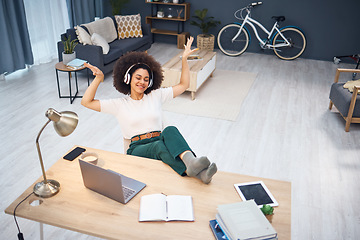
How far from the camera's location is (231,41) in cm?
687

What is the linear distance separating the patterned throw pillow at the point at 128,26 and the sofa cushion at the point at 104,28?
0.51 feet

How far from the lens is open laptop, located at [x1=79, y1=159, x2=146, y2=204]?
1613 mm

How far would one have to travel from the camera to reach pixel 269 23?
661 centimetres

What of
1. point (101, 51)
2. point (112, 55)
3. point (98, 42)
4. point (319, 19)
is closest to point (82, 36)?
point (98, 42)

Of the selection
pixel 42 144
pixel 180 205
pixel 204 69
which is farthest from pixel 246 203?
pixel 204 69

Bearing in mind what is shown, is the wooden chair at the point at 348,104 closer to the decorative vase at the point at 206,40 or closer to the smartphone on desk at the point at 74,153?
the smartphone on desk at the point at 74,153

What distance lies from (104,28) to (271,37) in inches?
126

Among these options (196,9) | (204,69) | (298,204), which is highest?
(196,9)

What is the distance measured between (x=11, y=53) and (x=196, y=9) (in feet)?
12.1

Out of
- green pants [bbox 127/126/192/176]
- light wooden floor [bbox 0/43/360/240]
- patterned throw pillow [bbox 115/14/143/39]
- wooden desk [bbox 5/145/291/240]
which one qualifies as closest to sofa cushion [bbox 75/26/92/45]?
light wooden floor [bbox 0/43/360/240]

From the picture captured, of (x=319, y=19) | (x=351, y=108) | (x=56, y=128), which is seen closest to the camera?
(x=56, y=128)

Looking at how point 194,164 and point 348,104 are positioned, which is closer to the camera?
point 194,164

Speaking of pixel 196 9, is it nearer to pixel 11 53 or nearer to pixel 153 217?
pixel 11 53

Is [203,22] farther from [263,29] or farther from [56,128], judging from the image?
[56,128]
